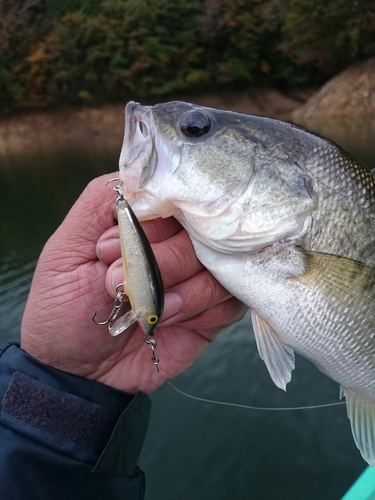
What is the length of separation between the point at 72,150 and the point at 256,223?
3053cm

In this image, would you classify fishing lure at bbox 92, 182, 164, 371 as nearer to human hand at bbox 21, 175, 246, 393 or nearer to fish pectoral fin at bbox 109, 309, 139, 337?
fish pectoral fin at bbox 109, 309, 139, 337

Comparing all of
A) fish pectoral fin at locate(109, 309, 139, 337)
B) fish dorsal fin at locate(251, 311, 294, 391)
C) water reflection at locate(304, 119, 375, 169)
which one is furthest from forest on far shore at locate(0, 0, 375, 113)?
fish pectoral fin at locate(109, 309, 139, 337)

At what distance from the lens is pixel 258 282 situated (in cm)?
179

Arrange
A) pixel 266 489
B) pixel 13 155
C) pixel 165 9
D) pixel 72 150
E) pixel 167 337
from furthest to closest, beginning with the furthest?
1. pixel 165 9
2. pixel 13 155
3. pixel 72 150
4. pixel 266 489
5. pixel 167 337

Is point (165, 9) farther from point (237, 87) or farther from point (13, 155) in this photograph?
point (13, 155)

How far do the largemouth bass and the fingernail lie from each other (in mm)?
234

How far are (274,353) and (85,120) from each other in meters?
37.3

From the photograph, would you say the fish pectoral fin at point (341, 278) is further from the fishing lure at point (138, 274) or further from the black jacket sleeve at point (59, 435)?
the black jacket sleeve at point (59, 435)

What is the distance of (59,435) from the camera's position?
1.94 metres

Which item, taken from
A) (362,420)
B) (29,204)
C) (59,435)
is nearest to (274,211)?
(362,420)

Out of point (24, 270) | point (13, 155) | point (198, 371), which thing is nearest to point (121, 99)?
point (13, 155)

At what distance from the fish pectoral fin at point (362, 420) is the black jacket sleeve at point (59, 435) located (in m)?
1.15

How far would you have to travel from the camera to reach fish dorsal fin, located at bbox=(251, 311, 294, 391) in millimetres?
1873

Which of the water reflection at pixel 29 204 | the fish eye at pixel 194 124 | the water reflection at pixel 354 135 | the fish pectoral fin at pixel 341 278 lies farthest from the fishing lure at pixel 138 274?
the water reflection at pixel 354 135
